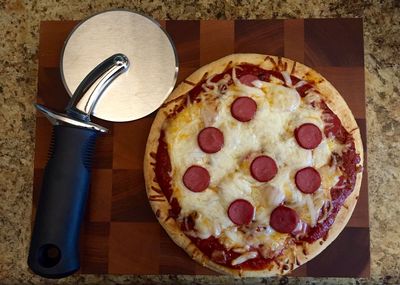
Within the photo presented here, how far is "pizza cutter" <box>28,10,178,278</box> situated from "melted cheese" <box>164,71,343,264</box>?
0.65 ft

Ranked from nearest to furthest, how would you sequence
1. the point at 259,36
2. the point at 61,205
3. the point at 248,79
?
1. the point at 61,205
2. the point at 248,79
3. the point at 259,36

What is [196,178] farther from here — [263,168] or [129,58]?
[129,58]

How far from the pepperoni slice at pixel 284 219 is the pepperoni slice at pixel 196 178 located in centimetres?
23

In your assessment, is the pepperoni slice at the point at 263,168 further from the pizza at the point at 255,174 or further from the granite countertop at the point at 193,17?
the granite countertop at the point at 193,17

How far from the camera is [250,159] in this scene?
147cm

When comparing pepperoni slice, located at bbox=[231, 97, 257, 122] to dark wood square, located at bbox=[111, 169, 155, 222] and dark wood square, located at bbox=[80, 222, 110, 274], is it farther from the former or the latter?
dark wood square, located at bbox=[80, 222, 110, 274]

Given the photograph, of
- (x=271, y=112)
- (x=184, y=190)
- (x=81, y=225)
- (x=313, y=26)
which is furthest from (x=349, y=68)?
(x=81, y=225)

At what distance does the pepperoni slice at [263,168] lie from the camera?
1456 mm

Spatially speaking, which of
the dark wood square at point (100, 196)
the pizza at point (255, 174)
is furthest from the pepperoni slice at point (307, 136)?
the dark wood square at point (100, 196)

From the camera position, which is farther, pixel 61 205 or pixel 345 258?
pixel 345 258

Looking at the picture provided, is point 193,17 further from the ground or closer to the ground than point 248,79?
further from the ground

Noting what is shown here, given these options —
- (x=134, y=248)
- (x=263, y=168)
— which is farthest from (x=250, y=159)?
(x=134, y=248)

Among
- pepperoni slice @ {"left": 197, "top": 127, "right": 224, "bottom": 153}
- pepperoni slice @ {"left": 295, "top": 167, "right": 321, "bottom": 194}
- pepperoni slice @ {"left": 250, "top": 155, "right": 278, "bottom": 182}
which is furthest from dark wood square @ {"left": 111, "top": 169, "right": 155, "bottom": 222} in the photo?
pepperoni slice @ {"left": 295, "top": 167, "right": 321, "bottom": 194}

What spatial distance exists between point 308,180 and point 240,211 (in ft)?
0.75
